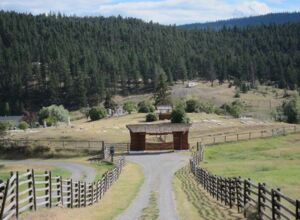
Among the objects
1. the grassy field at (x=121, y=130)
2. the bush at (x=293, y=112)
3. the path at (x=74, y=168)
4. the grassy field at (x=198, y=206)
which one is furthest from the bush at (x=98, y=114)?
the grassy field at (x=198, y=206)

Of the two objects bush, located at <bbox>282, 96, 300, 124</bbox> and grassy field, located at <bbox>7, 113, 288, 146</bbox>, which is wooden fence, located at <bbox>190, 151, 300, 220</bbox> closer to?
grassy field, located at <bbox>7, 113, 288, 146</bbox>

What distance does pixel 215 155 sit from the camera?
71.2m

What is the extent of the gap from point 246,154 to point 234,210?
4476 cm

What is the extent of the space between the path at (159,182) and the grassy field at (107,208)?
0.51 meters

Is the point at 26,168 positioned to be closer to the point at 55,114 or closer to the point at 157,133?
the point at 157,133

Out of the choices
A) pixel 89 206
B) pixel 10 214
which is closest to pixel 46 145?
pixel 89 206

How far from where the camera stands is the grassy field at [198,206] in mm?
22911

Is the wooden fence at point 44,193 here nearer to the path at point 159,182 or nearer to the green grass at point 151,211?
the path at point 159,182

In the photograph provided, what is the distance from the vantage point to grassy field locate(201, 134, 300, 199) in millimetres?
37825

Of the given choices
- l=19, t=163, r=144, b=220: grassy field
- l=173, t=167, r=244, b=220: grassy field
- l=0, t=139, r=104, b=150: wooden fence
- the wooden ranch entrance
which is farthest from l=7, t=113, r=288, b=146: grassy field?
l=173, t=167, r=244, b=220: grassy field

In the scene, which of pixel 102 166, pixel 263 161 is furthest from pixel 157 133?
pixel 263 161

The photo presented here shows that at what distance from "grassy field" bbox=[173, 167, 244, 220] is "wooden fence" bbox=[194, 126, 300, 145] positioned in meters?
42.5

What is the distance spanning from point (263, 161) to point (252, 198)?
38196 mm

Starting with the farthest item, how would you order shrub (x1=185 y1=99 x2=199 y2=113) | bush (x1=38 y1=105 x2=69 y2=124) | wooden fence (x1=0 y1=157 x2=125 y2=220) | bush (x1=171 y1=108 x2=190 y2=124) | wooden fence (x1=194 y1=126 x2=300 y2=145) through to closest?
bush (x1=38 y1=105 x2=69 y2=124) → shrub (x1=185 y1=99 x2=199 y2=113) → bush (x1=171 y1=108 x2=190 y2=124) → wooden fence (x1=194 y1=126 x2=300 y2=145) → wooden fence (x1=0 y1=157 x2=125 y2=220)
